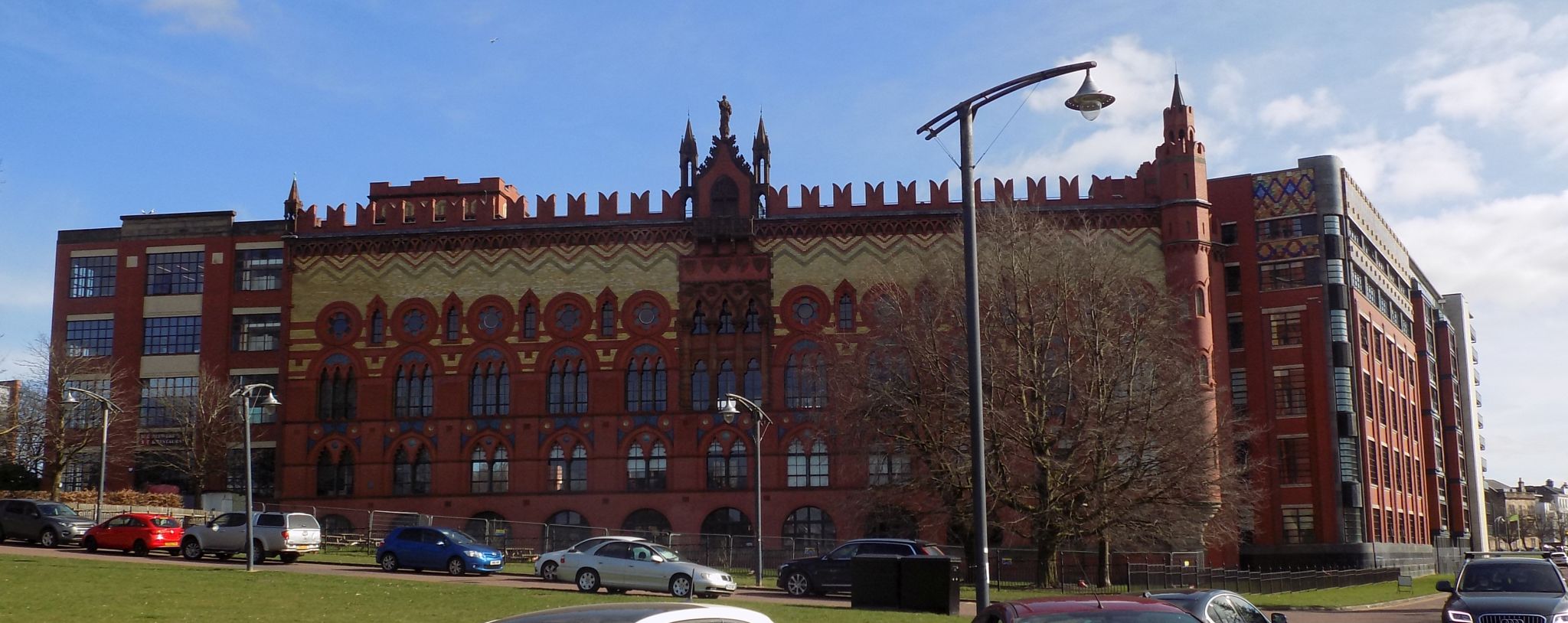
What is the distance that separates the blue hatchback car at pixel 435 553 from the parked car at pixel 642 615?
2905cm

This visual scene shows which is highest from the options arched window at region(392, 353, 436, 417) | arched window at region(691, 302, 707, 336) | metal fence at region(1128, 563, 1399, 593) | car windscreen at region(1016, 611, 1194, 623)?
arched window at region(691, 302, 707, 336)

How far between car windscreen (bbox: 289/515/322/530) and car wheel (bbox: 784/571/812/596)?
13666 millimetres

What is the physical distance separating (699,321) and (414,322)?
12.7 metres

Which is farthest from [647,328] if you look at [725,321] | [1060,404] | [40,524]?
[40,524]

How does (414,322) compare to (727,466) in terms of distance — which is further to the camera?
(414,322)

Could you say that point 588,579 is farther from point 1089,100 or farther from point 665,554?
point 1089,100

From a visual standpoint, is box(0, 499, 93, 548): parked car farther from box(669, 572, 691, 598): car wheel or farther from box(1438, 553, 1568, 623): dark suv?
box(1438, 553, 1568, 623): dark suv

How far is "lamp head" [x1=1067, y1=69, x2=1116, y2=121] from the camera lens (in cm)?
1941

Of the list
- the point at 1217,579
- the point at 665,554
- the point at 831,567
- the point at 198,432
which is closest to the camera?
the point at 665,554

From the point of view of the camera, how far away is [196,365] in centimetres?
6450

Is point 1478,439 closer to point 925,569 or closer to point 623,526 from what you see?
point 623,526

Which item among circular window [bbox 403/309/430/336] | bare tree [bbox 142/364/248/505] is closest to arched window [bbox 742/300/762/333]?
circular window [bbox 403/309/430/336]

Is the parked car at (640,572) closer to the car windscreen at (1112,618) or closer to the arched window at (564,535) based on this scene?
the arched window at (564,535)

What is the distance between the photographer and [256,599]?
26.2 m
